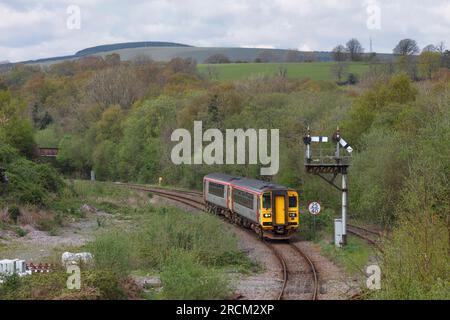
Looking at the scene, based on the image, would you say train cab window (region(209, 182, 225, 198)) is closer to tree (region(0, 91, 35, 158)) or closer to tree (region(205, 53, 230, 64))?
tree (region(0, 91, 35, 158))

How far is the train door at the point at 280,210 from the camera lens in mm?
25875

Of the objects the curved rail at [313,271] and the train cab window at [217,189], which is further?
the train cab window at [217,189]

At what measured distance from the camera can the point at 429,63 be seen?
69500mm

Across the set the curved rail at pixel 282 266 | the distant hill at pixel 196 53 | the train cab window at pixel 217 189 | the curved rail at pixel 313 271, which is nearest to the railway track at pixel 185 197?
the train cab window at pixel 217 189

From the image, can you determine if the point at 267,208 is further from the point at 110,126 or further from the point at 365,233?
the point at 110,126

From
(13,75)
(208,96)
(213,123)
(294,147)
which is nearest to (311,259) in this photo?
(294,147)

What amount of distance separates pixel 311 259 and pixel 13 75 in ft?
309

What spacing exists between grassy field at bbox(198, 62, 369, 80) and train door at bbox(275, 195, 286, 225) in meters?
58.6

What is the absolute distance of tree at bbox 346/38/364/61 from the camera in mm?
103125

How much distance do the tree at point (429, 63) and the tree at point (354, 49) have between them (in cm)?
3199

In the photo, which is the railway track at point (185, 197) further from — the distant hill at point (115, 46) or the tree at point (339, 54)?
the distant hill at point (115, 46)

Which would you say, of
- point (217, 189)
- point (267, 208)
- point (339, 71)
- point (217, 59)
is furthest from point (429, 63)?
point (217, 59)

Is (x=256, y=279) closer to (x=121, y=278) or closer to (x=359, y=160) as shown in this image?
(x=121, y=278)
